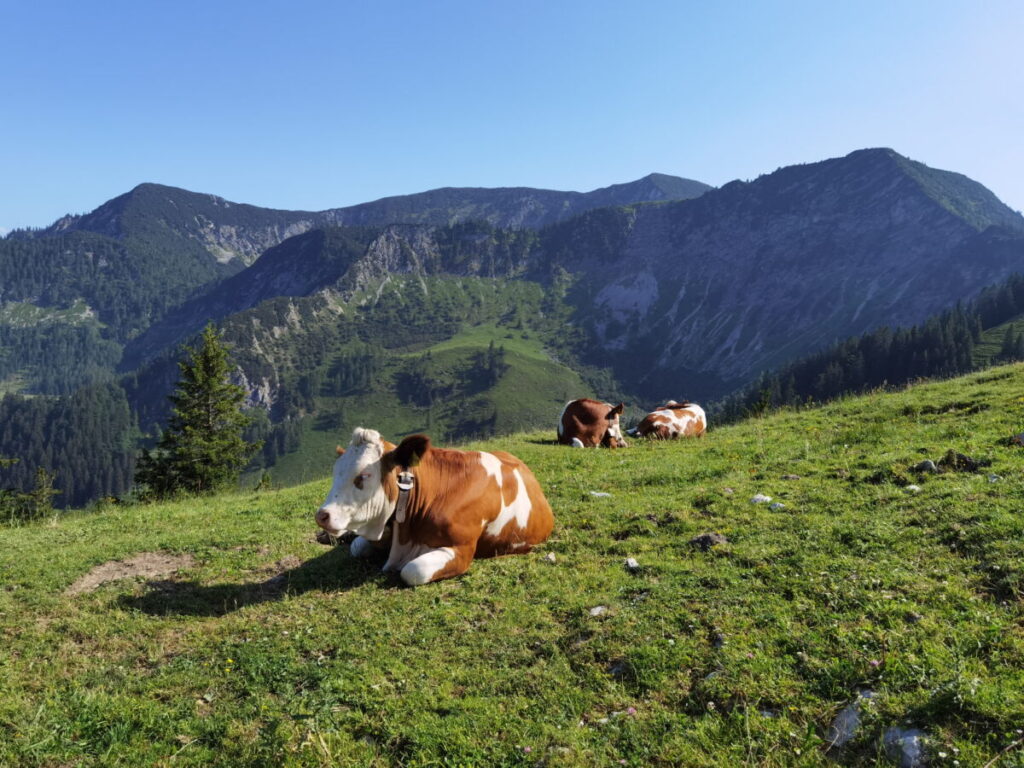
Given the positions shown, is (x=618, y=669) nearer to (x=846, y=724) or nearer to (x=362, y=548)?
(x=846, y=724)

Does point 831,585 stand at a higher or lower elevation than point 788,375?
higher

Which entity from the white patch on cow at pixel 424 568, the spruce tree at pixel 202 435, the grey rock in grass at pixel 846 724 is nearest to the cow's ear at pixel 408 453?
the white patch on cow at pixel 424 568

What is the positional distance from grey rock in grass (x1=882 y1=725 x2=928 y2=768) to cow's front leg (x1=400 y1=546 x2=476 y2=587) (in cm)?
560

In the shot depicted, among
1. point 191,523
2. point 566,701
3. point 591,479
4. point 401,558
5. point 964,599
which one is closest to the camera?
point 566,701

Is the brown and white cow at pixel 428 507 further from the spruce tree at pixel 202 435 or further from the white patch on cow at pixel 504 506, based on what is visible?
the spruce tree at pixel 202 435

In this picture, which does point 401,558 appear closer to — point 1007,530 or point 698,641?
point 698,641

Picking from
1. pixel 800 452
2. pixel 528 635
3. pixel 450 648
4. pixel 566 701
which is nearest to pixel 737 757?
pixel 566 701

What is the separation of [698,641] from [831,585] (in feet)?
A: 6.28

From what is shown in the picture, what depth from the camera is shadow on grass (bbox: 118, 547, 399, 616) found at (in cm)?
780

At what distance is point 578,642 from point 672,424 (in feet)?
56.2

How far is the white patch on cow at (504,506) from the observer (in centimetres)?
916

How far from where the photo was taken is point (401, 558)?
28.3 ft

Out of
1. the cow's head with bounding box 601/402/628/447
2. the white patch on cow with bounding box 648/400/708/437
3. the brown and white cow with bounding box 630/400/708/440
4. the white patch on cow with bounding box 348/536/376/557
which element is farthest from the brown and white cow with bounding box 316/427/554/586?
the white patch on cow with bounding box 648/400/708/437

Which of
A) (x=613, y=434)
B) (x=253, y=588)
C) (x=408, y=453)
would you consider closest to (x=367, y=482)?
(x=408, y=453)
